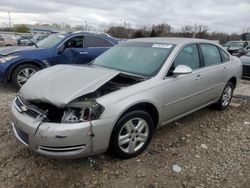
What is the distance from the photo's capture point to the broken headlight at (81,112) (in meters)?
2.63

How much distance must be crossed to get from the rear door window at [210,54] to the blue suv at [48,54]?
3.55 metres

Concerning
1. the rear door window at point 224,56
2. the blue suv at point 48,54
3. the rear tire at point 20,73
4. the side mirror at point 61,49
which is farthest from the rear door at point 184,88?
the rear tire at point 20,73

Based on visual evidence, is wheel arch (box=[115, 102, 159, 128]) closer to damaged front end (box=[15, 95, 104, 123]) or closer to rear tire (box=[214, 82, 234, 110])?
damaged front end (box=[15, 95, 104, 123])

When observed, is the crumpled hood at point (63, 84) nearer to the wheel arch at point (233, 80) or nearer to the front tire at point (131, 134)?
the front tire at point (131, 134)

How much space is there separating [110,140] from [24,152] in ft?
4.23

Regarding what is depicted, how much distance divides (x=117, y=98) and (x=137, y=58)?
3.88 feet

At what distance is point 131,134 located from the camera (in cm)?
311

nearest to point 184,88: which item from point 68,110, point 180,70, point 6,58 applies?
point 180,70

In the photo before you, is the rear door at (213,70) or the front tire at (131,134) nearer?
the front tire at (131,134)

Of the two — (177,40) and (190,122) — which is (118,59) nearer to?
(177,40)

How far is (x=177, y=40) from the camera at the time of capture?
4.04m

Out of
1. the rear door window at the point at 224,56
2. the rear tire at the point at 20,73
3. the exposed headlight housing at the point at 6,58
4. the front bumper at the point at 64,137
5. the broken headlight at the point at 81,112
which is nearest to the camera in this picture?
the front bumper at the point at 64,137

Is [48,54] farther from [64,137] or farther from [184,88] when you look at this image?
[64,137]

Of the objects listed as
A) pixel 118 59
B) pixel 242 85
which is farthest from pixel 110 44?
pixel 242 85
